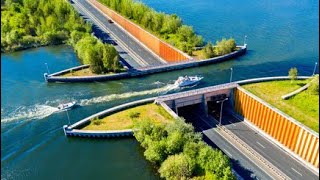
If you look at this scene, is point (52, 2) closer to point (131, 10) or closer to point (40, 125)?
point (131, 10)

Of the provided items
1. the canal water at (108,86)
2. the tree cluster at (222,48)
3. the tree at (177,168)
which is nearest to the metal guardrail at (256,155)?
the tree at (177,168)

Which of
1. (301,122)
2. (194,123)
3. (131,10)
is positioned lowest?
(194,123)

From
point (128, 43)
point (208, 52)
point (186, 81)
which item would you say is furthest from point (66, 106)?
point (128, 43)

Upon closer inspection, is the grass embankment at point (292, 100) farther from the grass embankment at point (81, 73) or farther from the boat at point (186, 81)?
the grass embankment at point (81, 73)

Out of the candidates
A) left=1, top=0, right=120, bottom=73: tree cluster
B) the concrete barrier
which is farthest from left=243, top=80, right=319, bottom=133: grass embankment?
left=1, top=0, right=120, bottom=73: tree cluster

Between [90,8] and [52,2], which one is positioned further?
[90,8]

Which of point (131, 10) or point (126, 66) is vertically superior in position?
point (131, 10)

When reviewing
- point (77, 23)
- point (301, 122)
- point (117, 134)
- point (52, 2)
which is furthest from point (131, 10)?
point (301, 122)

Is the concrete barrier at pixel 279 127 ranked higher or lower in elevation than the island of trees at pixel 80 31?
lower

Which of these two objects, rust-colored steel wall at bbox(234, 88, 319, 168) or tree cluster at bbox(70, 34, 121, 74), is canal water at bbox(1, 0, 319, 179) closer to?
tree cluster at bbox(70, 34, 121, 74)
